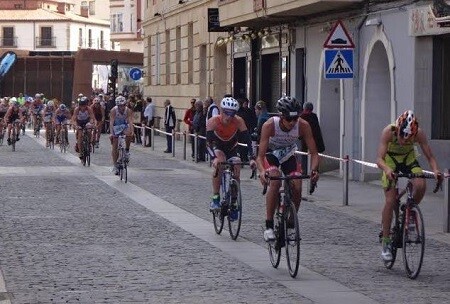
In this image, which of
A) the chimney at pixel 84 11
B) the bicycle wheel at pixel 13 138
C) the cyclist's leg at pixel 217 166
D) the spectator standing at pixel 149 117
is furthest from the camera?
the chimney at pixel 84 11

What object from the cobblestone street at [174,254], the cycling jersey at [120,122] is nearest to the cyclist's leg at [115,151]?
the cycling jersey at [120,122]

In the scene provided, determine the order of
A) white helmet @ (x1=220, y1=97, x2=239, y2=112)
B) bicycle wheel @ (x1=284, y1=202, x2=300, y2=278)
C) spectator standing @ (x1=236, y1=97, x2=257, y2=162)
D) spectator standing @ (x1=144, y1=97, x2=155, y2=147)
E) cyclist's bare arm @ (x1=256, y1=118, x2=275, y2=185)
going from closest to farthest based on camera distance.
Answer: bicycle wheel @ (x1=284, y1=202, x2=300, y2=278), cyclist's bare arm @ (x1=256, y1=118, x2=275, y2=185), white helmet @ (x1=220, y1=97, x2=239, y2=112), spectator standing @ (x1=236, y1=97, x2=257, y2=162), spectator standing @ (x1=144, y1=97, x2=155, y2=147)

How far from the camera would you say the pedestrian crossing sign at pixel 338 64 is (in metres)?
22.9

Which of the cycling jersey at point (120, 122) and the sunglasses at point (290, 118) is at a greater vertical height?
the sunglasses at point (290, 118)

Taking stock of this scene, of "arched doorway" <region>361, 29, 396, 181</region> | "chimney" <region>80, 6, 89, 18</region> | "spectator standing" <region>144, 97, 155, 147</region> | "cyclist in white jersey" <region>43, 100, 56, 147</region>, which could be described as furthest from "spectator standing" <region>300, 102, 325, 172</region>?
"chimney" <region>80, 6, 89, 18</region>

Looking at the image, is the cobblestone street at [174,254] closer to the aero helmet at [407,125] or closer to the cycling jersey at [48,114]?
the aero helmet at [407,125]

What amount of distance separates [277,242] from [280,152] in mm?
977

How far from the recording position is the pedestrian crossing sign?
2294cm

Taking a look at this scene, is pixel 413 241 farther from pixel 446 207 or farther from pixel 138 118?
pixel 138 118

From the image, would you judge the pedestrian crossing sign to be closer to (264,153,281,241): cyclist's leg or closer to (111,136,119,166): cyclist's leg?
(111,136,119,166): cyclist's leg

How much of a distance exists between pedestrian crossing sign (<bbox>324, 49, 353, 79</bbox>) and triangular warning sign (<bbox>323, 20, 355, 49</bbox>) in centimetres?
9

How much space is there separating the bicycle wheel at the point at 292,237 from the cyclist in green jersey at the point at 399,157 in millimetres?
972

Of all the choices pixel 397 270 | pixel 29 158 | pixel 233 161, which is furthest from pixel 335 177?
pixel 397 270

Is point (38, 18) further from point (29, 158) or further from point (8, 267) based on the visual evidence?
point (8, 267)
